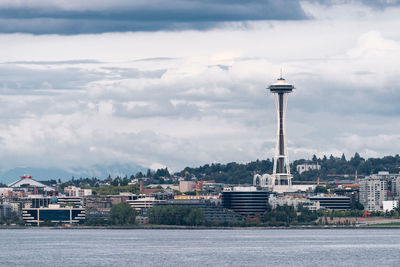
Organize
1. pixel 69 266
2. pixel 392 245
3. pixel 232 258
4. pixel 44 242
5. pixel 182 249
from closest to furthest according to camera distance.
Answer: pixel 69 266
pixel 232 258
pixel 182 249
pixel 392 245
pixel 44 242

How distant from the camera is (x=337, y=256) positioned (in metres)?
153

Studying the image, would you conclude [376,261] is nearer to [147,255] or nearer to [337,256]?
[337,256]

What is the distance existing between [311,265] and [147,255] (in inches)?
1011

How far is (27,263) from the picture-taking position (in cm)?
14088

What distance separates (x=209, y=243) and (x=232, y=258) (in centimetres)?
4236

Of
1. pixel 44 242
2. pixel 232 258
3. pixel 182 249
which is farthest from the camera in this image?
pixel 44 242

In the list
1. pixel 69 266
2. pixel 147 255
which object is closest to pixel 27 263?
pixel 69 266

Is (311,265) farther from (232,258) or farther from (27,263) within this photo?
(27,263)

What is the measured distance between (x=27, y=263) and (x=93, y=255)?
50.4 feet

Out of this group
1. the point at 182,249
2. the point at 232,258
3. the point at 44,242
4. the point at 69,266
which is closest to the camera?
the point at 69,266

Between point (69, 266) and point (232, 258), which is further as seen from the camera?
point (232, 258)

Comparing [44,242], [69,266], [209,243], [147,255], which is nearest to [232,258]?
[147,255]

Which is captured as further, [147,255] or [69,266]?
[147,255]

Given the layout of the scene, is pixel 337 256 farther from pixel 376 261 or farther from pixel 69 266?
pixel 69 266
